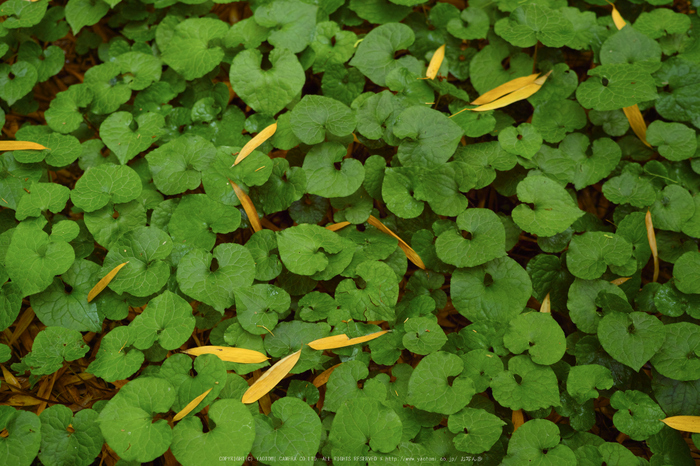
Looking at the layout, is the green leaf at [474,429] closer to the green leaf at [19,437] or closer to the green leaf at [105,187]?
the green leaf at [19,437]

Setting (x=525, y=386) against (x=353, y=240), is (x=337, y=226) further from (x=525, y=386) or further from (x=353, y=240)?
(x=525, y=386)

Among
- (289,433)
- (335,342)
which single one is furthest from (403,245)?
(289,433)

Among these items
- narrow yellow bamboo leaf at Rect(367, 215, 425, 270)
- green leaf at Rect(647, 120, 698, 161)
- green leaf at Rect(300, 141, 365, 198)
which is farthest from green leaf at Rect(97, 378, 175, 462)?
green leaf at Rect(647, 120, 698, 161)

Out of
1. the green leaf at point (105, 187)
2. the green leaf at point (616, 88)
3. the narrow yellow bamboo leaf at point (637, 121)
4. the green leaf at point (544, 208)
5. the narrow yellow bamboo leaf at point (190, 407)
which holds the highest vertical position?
the green leaf at point (616, 88)

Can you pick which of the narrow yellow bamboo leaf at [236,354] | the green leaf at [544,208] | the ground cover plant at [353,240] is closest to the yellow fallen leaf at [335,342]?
the ground cover plant at [353,240]

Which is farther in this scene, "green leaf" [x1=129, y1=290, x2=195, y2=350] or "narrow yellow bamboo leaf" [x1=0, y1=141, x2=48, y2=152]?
"narrow yellow bamboo leaf" [x1=0, y1=141, x2=48, y2=152]

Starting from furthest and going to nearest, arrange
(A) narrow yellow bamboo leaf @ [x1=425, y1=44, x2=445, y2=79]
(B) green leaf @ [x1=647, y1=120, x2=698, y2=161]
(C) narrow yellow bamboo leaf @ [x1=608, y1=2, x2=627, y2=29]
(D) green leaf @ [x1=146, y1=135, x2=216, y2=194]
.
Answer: (C) narrow yellow bamboo leaf @ [x1=608, y1=2, x2=627, y2=29] < (A) narrow yellow bamboo leaf @ [x1=425, y1=44, x2=445, y2=79] < (B) green leaf @ [x1=647, y1=120, x2=698, y2=161] < (D) green leaf @ [x1=146, y1=135, x2=216, y2=194]

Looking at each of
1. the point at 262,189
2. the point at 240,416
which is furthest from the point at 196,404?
the point at 262,189

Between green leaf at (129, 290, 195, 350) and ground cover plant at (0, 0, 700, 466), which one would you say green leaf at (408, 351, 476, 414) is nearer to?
ground cover plant at (0, 0, 700, 466)
